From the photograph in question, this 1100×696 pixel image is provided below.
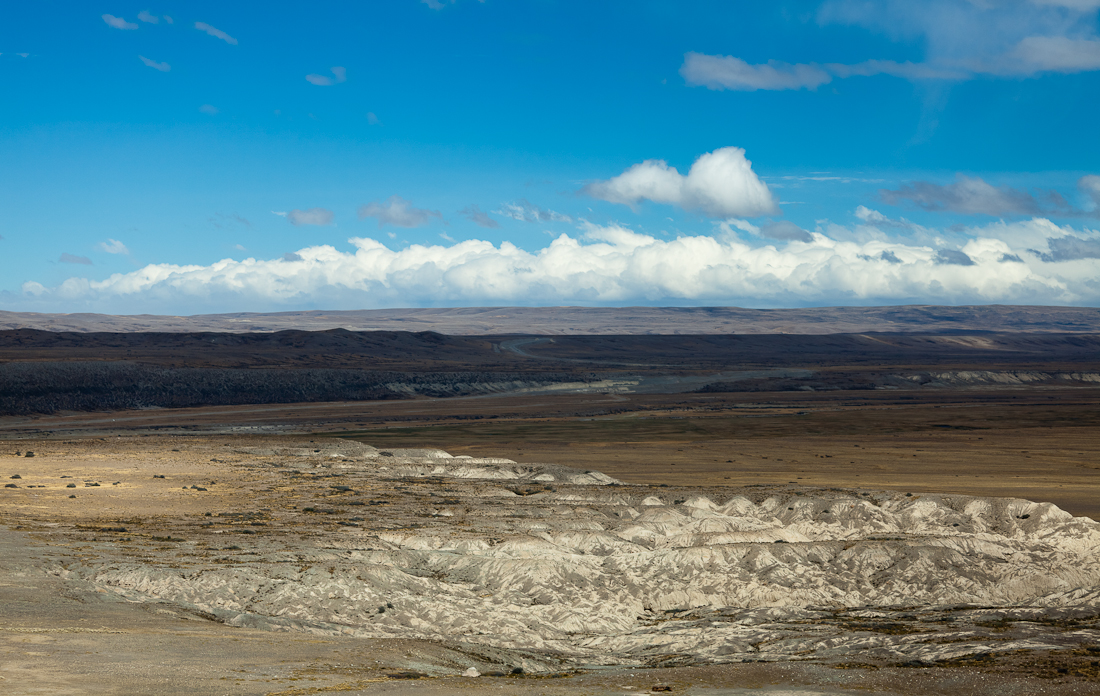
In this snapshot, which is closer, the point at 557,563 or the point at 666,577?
the point at 557,563

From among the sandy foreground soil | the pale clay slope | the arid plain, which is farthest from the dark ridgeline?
the pale clay slope

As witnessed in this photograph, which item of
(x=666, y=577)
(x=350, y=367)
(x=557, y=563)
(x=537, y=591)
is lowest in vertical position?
(x=666, y=577)

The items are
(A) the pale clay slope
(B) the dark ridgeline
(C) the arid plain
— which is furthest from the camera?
(B) the dark ridgeline

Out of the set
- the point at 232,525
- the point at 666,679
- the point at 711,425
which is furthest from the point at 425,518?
the point at 711,425

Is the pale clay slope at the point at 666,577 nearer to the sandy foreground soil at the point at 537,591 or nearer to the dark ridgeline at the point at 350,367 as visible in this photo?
the sandy foreground soil at the point at 537,591

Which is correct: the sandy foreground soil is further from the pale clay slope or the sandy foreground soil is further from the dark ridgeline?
the dark ridgeline

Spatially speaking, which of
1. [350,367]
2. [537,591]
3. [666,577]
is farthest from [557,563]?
[350,367]

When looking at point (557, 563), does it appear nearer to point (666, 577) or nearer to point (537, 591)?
point (537, 591)

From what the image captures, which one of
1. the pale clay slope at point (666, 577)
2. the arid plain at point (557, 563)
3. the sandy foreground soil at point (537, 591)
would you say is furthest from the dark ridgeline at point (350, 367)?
the pale clay slope at point (666, 577)
